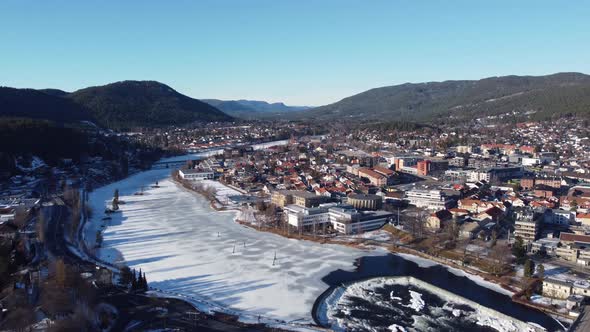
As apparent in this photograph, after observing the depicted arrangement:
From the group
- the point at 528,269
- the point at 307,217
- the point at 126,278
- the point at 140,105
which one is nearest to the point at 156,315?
the point at 126,278

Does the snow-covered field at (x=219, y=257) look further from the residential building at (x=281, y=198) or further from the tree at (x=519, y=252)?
the tree at (x=519, y=252)

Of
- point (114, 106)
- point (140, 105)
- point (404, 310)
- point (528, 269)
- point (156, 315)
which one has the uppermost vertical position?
point (140, 105)

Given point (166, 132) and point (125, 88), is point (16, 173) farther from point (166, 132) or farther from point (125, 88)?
point (125, 88)

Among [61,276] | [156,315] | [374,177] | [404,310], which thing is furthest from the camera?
[374,177]

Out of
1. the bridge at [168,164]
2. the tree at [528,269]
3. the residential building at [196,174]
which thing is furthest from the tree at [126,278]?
the bridge at [168,164]

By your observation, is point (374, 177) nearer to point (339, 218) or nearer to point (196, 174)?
point (339, 218)
